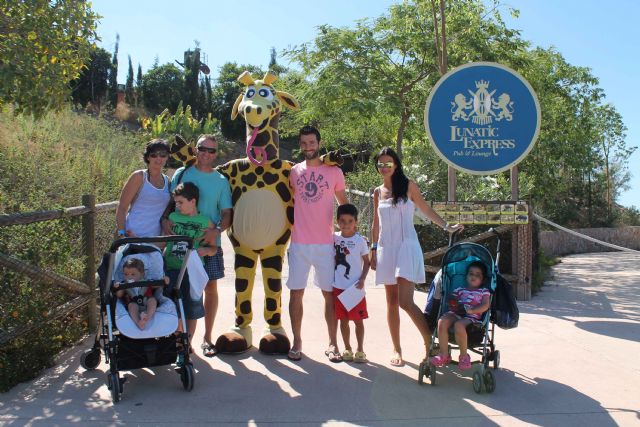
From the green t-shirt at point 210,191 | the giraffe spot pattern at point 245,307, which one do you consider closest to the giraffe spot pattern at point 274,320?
the giraffe spot pattern at point 245,307

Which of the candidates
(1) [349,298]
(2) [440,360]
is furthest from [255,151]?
(2) [440,360]

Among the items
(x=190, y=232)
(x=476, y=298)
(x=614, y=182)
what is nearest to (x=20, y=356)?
(x=190, y=232)

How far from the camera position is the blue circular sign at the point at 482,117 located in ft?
23.0

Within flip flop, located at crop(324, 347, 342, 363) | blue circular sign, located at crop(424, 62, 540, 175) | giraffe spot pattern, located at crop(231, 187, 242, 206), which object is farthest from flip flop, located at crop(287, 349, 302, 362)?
blue circular sign, located at crop(424, 62, 540, 175)

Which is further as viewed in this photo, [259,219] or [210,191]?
[259,219]

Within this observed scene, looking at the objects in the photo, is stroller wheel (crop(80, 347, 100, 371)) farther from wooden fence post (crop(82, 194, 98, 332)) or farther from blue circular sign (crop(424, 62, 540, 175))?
blue circular sign (crop(424, 62, 540, 175))

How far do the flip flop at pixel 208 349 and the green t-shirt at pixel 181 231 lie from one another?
82cm

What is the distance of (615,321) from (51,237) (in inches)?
227

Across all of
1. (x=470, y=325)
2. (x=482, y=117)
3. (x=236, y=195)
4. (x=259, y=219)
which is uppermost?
(x=482, y=117)

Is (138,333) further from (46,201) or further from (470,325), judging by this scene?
(46,201)

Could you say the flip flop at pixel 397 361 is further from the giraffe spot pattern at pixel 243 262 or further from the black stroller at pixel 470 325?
the giraffe spot pattern at pixel 243 262

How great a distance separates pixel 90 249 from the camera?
5.75m

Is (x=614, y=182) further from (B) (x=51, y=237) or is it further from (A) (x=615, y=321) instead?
(B) (x=51, y=237)

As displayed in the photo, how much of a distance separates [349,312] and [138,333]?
168cm
